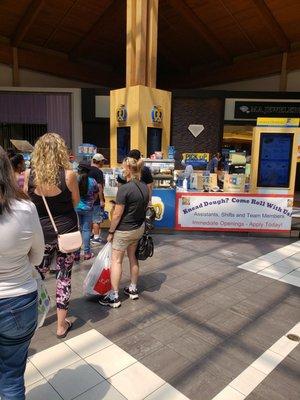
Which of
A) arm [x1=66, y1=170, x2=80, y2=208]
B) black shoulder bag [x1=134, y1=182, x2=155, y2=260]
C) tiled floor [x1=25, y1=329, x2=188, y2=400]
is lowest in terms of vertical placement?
tiled floor [x1=25, y1=329, x2=188, y2=400]

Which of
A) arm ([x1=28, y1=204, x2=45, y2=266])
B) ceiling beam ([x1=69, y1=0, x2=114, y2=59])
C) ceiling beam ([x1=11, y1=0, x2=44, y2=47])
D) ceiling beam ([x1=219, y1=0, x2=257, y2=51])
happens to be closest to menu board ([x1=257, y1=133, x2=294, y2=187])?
arm ([x1=28, y1=204, x2=45, y2=266])

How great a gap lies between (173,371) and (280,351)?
0.94 metres

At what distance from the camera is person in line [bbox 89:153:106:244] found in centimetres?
474

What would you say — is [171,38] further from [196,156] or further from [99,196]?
[99,196]

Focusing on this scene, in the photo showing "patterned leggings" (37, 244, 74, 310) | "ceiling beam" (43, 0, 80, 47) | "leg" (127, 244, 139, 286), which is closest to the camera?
"patterned leggings" (37, 244, 74, 310)

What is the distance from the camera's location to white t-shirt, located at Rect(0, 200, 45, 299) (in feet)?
4.44

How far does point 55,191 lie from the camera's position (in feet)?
7.93

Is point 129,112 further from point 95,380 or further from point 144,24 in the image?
point 95,380

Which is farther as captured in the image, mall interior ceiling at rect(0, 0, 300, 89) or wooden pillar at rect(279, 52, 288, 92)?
wooden pillar at rect(279, 52, 288, 92)

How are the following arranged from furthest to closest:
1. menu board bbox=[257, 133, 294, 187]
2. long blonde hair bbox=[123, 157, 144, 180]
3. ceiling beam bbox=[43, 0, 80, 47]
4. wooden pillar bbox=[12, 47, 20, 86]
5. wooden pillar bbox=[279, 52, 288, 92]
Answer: wooden pillar bbox=[12, 47, 20, 86], wooden pillar bbox=[279, 52, 288, 92], ceiling beam bbox=[43, 0, 80, 47], menu board bbox=[257, 133, 294, 187], long blonde hair bbox=[123, 157, 144, 180]

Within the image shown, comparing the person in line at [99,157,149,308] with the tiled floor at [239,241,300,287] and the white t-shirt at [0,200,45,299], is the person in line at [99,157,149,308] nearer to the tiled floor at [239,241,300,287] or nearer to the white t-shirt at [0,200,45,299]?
the white t-shirt at [0,200,45,299]

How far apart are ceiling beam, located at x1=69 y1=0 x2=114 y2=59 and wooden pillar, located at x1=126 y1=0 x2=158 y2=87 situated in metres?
3.60

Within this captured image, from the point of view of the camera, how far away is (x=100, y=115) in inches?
533

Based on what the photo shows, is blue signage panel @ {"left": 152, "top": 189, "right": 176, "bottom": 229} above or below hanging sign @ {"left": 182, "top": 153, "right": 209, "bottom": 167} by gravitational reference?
below
